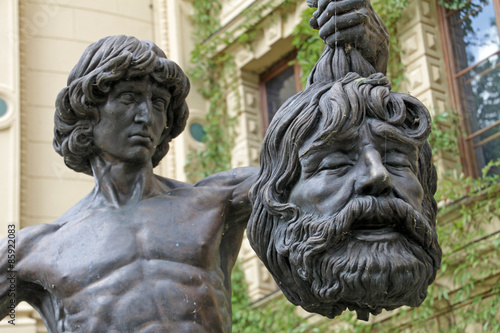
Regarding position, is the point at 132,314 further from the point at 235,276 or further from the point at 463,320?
the point at 235,276

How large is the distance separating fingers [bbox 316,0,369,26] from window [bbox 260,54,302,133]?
351 inches

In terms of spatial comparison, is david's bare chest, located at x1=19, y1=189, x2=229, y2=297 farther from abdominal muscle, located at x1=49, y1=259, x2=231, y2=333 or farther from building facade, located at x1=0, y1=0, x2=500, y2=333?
building facade, located at x1=0, y1=0, x2=500, y2=333

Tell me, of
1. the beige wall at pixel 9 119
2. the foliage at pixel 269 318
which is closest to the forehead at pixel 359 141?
the foliage at pixel 269 318

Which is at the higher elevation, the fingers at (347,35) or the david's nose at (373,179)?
the fingers at (347,35)

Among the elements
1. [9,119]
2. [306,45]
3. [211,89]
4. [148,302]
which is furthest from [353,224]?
[211,89]

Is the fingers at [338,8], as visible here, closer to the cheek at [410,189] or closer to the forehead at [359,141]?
the forehead at [359,141]

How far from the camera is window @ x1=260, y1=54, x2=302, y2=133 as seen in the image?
12477 mm

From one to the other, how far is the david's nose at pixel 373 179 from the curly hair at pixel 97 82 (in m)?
0.99

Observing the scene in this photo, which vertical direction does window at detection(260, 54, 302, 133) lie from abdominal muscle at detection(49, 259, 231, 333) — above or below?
above

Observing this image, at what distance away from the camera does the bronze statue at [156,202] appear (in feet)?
10.4

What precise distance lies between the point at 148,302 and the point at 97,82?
2.47 ft

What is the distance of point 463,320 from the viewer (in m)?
9.41

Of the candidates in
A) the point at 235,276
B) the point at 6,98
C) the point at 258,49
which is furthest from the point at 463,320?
the point at 6,98

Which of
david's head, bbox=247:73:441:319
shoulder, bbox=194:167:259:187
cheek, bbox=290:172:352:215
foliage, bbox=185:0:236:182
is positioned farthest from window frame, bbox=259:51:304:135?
cheek, bbox=290:172:352:215
